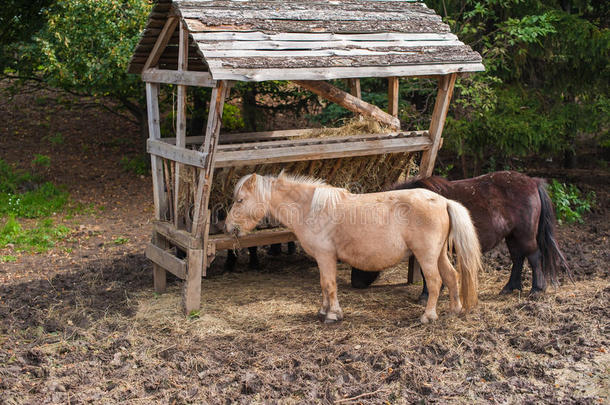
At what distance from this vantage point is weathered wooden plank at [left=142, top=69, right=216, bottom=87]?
5824 millimetres

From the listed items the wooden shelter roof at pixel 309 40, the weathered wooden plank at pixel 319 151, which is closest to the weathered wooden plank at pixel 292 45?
the wooden shelter roof at pixel 309 40

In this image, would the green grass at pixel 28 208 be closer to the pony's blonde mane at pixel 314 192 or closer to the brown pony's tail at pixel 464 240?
the pony's blonde mane at pixel 314 192

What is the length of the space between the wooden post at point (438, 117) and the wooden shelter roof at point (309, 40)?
307 mm

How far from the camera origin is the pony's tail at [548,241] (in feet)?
22.1

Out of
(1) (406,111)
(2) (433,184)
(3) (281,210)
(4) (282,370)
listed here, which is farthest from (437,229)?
(1) (406,111)

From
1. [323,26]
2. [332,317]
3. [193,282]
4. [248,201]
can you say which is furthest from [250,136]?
[332,317]

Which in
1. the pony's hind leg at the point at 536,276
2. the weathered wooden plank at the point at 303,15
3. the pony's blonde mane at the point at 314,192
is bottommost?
the pony's hind leg at the point at 536,276

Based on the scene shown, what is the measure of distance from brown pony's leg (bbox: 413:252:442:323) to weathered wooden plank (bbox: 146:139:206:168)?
229 cm

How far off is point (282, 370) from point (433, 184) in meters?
2.80

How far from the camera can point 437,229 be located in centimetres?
567

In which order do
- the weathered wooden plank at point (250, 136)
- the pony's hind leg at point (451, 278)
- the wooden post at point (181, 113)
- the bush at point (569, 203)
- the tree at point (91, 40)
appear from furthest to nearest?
the bush at point (569, 203)
the tree at point (91, 40)
the weathered wooden plank at point (250, 136)
the wooden post at point (181, 113)
the pony's hind leg at point (451, 278)

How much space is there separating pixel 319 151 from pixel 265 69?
4.16 feet

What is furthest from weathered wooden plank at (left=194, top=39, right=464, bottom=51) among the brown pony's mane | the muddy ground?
the muddy ground

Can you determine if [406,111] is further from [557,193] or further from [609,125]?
[609,125]
